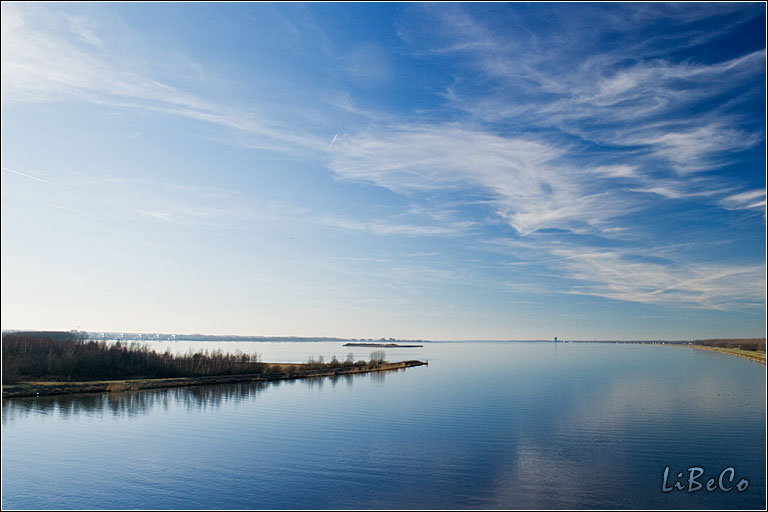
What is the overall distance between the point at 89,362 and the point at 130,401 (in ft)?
62.1

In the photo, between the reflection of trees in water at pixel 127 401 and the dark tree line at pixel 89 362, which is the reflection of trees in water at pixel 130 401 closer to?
the reflection of trees in water at pixel 127 401

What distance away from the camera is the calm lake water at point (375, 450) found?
2278 cm

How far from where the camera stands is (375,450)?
31.6 meters

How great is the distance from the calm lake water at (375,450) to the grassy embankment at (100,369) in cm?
524

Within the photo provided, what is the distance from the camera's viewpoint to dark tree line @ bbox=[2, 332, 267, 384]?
6088cm

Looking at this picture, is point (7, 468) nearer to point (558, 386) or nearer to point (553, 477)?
point (553, 477)

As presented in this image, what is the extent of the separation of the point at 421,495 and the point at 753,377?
285 ft

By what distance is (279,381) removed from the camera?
77.1 meters

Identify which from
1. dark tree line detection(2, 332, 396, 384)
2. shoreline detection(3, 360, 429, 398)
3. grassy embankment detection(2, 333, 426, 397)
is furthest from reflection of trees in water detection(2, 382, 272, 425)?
dark tree line detection(2, 332, 396, 384)

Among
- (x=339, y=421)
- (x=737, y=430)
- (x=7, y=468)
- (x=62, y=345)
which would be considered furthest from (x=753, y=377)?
(x=62, y=345)

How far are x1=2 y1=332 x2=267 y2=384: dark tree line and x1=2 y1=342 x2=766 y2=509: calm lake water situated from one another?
1199cm

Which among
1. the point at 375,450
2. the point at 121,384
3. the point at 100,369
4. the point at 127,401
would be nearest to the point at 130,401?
the point at 127,401

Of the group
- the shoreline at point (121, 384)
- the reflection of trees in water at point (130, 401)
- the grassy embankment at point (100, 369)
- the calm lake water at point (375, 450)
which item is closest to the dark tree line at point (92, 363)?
the grassy embankment at point (100, 369)

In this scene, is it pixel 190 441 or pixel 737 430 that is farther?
pixel 737 430
